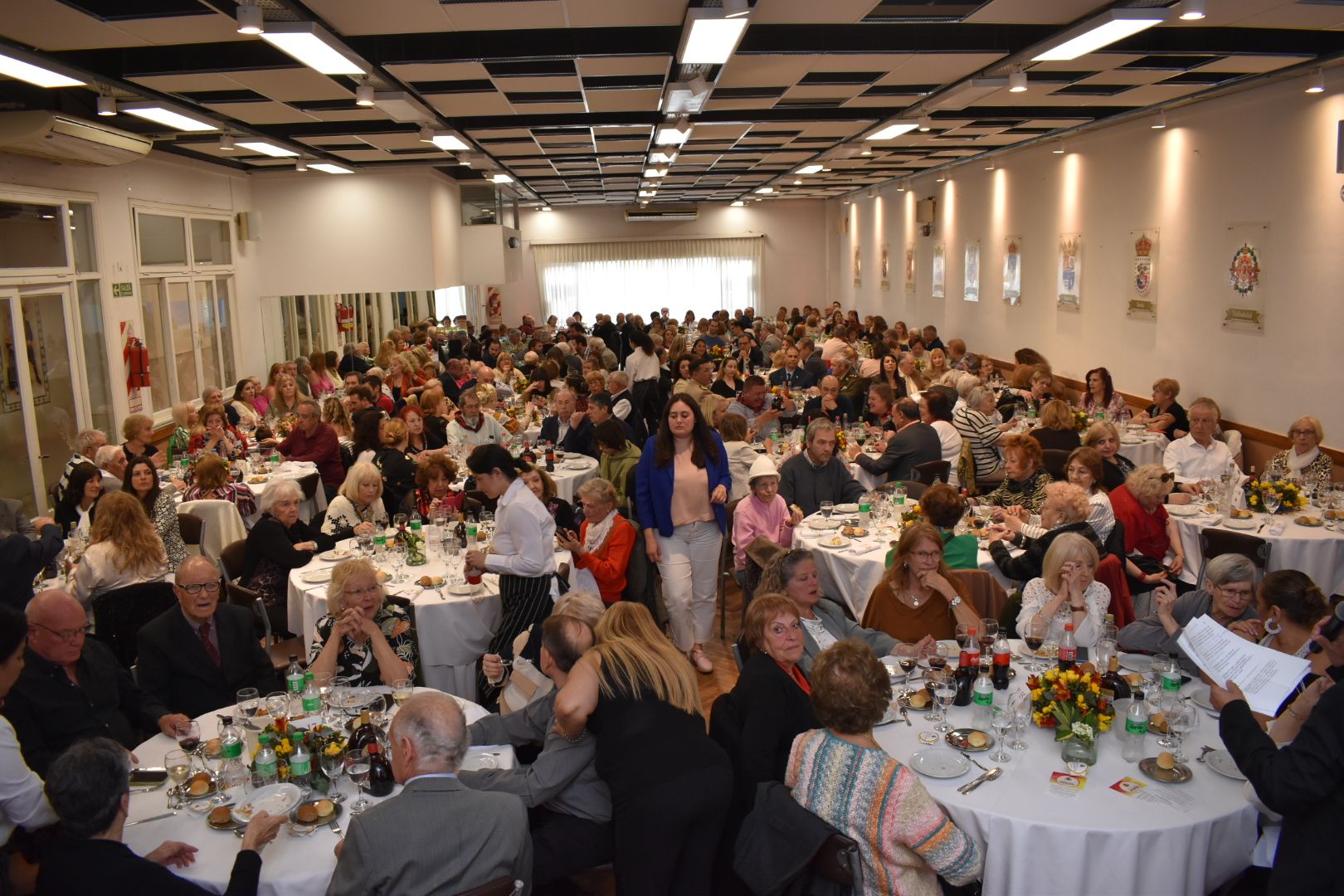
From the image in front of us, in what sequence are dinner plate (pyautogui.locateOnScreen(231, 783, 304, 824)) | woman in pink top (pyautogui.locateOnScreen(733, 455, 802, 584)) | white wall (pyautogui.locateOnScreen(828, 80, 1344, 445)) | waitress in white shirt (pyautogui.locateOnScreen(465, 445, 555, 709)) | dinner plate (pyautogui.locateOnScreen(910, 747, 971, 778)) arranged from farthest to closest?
white wall (pyautogui.locateOnScreen(828, 80, 1344, 445)) < woman in pink top (pyautogui.locateOnScreen(733, 455, 802, 584)) < waitress in white shirt (pyautogui.locateOnScreen(465, 445, 555, 709)) < dinner plate (pyautogui.locateOnScreen(910, 747, 971, 778)) < dinner plate (pyautogui.locateOnScreen(231, 783, 304, 824))

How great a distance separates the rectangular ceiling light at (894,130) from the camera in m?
10.8

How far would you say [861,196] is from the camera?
25.0 m

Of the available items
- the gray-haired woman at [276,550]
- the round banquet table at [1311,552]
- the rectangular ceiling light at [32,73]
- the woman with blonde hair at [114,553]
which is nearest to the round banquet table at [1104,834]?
the round banquet table at [1311,552]

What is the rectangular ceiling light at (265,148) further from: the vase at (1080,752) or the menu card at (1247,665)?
the menu card at (1247,665)

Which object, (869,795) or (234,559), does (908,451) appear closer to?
(234,559)

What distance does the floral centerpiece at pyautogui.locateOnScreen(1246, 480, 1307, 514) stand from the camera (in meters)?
6.64

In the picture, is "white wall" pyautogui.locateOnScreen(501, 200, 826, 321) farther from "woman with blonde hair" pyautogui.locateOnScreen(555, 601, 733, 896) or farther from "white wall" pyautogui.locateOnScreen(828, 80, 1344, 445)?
"woman with blonde hair" pyautogui.locateOnScreen(555, 601, 733, 896)

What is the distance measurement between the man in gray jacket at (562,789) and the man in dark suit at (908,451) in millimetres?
4643

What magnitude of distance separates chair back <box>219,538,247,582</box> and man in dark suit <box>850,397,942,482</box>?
14.9 feet

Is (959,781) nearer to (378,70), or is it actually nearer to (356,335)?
(378,70)

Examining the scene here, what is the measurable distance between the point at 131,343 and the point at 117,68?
4072 millimetres

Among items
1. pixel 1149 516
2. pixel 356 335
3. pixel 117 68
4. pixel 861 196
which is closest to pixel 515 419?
pixel 117 68

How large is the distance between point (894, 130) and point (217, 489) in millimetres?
8108

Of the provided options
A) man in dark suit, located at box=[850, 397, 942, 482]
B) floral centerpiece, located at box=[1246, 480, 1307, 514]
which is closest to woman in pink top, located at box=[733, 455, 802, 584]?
man in dark suit, located at box=[850, 397, 942, 482]
